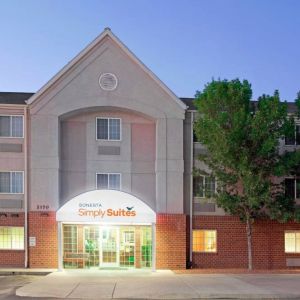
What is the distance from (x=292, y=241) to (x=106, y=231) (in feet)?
33.4

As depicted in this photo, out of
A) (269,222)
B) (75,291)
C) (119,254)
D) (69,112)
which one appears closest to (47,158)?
(69,112)

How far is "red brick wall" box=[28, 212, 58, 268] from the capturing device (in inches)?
978

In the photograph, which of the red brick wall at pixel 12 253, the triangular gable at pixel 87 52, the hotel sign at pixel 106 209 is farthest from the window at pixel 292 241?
the red brick wall at pixel 12 253

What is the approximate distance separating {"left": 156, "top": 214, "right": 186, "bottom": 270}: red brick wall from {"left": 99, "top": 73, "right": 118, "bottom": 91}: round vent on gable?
7.20 metres

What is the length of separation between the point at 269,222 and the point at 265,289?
31.9 feet

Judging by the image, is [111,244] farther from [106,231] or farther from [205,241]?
[205,241]

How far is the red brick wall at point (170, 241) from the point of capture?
25.3 m

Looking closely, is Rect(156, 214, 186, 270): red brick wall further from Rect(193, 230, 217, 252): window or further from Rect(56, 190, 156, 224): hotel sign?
Rect(56, 190, 156, 224): hotel sign

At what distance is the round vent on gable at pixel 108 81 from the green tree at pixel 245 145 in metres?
4.56

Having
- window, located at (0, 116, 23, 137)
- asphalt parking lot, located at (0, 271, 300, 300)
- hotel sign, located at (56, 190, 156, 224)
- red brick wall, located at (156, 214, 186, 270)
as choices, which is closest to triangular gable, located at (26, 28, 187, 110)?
window, located at (0, 116, 23, 137)

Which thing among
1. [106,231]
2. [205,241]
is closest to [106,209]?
[106,231]

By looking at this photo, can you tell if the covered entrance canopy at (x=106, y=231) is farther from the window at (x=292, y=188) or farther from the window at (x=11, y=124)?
the window at (x=292, y=188)

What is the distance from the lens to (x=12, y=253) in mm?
25297

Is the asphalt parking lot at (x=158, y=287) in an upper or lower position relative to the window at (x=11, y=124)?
lower
